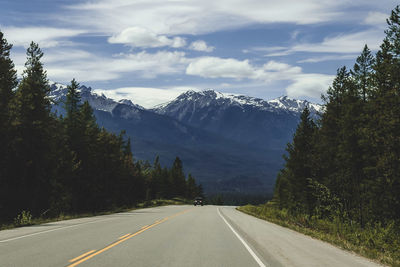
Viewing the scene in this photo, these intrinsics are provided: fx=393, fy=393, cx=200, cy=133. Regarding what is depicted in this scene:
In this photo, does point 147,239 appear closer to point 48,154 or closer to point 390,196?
point 390,196

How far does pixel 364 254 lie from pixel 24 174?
2827 centimetres

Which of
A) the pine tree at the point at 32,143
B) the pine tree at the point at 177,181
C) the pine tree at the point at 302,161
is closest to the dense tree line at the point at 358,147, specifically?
the pine tree at the point at 302,161

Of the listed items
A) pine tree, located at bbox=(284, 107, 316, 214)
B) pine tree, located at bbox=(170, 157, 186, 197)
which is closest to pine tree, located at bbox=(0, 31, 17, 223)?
pine tree, located at bbox=(284, 107, 316, 214)

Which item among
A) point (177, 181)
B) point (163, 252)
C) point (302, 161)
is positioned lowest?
point (177, 181)

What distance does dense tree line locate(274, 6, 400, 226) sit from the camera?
25656 mm

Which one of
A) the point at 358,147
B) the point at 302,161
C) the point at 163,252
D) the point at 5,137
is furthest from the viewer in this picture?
the point at 302,161

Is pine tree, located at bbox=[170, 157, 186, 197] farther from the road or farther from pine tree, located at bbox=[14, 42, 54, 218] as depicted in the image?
the road

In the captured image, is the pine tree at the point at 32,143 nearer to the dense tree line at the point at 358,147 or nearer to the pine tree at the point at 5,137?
the pine tree at the point at 5,137

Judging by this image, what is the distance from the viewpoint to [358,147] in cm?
3434

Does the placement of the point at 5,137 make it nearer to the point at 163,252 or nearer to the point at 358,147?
the point at 163,252

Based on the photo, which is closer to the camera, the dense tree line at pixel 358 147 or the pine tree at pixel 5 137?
the dense tree line at pixel 358 147

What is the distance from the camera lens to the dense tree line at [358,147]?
2566 cm

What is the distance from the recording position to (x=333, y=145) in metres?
39.2

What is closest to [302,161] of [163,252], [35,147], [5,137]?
[35,147]
